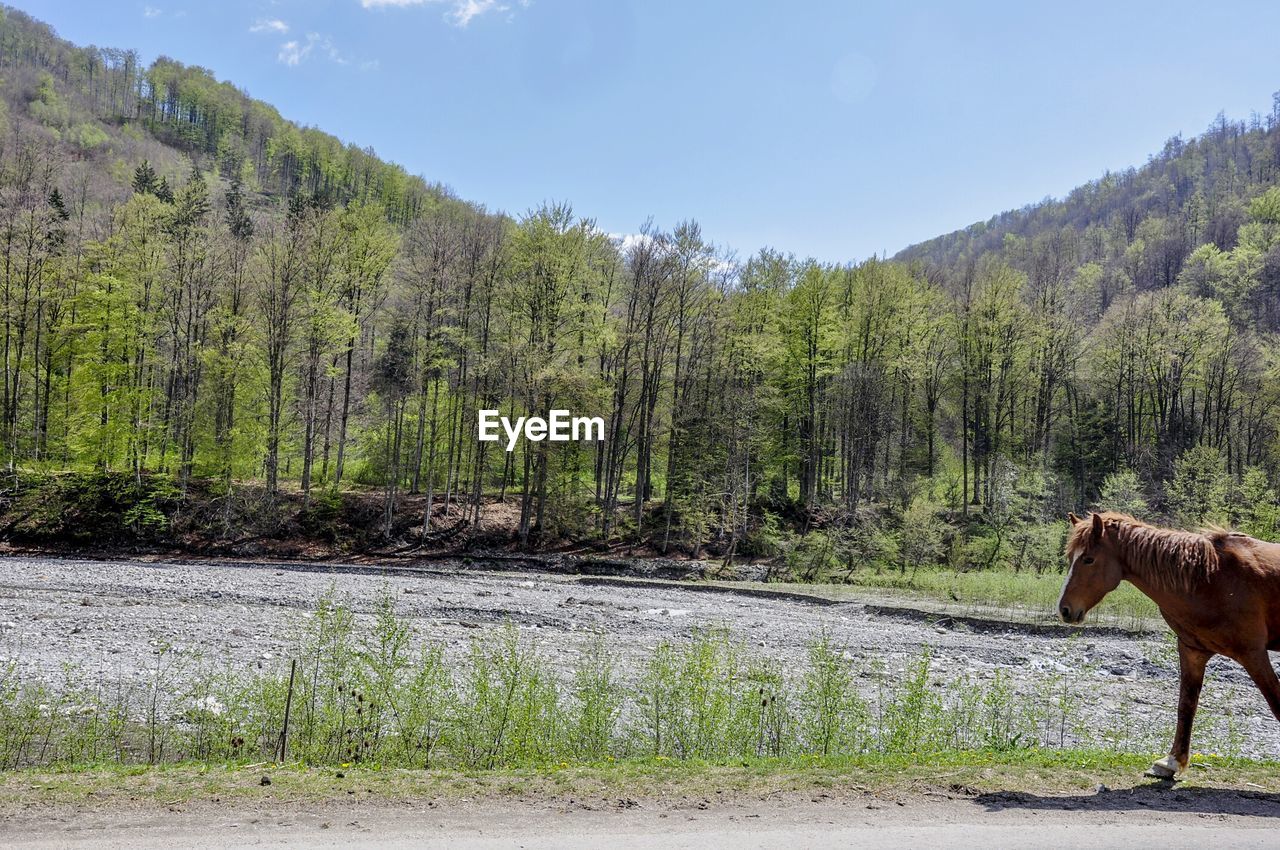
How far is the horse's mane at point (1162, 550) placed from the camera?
21.5 feet

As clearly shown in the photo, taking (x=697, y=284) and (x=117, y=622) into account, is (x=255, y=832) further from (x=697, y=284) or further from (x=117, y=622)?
(x=697, y=284)

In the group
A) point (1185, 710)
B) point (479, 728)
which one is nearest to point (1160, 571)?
point (1185, 710)

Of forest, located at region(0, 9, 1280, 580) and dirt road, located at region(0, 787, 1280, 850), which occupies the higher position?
forest, located at region(0, 9, 1280, 580)

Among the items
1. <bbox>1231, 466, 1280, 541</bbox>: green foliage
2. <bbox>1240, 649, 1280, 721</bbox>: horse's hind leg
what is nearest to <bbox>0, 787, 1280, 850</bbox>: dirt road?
<bbox>1240, 649, 1280, 721</bbox>: horse's hind leg

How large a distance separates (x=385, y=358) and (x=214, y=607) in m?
33.3

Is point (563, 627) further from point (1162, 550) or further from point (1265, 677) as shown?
point (1265, 677)

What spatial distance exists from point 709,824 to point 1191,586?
4.84m

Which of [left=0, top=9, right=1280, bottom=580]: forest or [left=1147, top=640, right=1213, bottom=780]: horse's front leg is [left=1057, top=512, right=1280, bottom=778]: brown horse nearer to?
[left=1147, top=640, right=1213, bottom=780]: horse's front leg

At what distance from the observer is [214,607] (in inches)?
782

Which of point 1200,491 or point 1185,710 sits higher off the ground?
point 1200,491

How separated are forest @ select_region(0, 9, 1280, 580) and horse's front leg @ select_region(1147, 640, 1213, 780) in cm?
2618

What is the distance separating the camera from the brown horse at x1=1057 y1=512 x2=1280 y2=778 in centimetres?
643

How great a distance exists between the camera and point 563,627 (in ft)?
64.3

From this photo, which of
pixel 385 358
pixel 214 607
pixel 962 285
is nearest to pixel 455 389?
pixel 385 358
